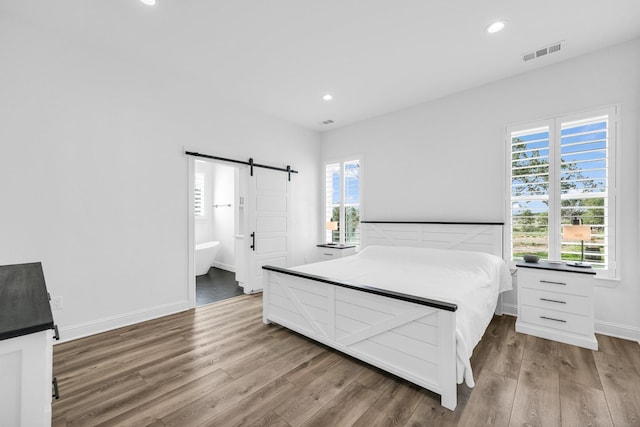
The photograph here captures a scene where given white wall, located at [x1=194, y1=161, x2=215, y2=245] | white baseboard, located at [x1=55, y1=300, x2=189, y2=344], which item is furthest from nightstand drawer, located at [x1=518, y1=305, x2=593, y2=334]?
white wall, located at [x1=194, y1=161, x2=215, y2=245]

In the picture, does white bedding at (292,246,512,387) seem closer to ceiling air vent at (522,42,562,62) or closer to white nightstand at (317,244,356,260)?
white nightstand at (317,244,356,260)

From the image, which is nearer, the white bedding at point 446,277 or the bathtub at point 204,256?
the white bedding at point 446,277

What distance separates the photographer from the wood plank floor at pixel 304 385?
1.74 metres

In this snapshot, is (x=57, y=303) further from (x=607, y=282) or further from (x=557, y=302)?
(x=607, y=282)

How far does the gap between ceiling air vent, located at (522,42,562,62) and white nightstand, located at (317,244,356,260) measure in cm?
338

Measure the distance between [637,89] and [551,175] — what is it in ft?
3.35

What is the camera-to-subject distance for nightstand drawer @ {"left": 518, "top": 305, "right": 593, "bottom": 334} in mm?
2633

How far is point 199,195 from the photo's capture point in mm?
6520

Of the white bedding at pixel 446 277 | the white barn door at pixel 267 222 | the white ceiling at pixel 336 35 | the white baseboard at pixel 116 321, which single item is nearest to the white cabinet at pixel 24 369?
the white bedding at pixel 446 277

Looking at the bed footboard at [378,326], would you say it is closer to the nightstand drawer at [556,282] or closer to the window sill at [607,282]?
the nightstand drawer at [556,282]

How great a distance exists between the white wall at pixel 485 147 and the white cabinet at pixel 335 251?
2.09ft

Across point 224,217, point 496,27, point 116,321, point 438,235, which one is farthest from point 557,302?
point 224,217

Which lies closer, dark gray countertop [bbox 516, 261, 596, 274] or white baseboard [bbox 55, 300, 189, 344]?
dark gray countertop [bbox 516, 261, 596, 274]

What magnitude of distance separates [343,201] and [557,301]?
3.31m
